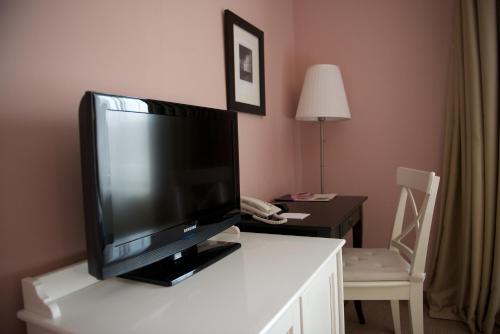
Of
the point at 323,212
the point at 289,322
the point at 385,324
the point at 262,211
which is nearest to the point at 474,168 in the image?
the point at 323,212

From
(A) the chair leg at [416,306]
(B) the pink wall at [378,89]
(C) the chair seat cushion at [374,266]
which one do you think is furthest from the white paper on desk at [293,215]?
(B) the pink wall at [378,89]

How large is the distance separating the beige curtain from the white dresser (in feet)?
4.21

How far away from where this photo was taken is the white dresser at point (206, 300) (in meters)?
0.71

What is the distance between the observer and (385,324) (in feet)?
6.55

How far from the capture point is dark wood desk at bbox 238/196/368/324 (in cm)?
137

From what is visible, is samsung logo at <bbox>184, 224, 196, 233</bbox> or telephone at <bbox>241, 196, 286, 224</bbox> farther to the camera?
telephone at <bbox>241, 196, 286, 224</bbox>

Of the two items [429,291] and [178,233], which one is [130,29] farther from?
[429,291]

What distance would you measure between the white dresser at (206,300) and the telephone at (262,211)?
1.16ft

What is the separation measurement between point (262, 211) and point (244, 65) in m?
0.88

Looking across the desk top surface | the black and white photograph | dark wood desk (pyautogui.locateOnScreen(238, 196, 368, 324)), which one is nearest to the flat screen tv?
dark wood desk (pyautogui.locateOnScreen(238, 196, 368, 324))

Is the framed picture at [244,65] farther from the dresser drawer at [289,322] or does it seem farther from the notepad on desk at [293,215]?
the dresser drawer at [289,322]

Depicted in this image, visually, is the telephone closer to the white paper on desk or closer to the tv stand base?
the white paper on desk

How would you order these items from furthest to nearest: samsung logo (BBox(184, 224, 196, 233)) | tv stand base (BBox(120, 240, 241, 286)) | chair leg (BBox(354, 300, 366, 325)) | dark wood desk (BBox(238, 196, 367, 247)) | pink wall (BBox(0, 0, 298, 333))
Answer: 1. chair leg (BBox(354, 300, 366, 325))
2. dark wood desk (BBox(238, 196, 367, 247))
3. samsung logo (BBox(184, 224, 196, 233))
4. tv stand base (BBox(120, 240, 241, 286))
5. pink wall (BBox(0, 0, 298, 333))

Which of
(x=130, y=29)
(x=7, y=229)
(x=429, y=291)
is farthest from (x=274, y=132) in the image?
(x=7, y=229)
